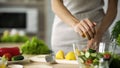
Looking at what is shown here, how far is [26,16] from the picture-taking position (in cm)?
510

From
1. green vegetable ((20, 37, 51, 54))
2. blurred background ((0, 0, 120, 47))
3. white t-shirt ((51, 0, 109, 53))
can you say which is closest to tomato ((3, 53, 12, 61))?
green vegetable ((20, 37, 51, 54))

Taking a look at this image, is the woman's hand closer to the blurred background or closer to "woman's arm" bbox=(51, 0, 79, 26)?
"woman's arm" bbox=(51, 0, 79, 26)

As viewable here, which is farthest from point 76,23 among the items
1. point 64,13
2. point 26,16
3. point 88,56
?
point 26,16

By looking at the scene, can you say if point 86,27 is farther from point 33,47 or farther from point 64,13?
point 33,47

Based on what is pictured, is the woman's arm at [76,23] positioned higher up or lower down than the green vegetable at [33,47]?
higher up

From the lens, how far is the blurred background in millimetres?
5055

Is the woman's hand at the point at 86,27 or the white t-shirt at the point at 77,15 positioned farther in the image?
A: the white t-shirt at the point at 77,15

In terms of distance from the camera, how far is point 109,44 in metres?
1.24

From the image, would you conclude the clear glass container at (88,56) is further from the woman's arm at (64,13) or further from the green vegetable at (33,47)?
the green vegetable at (33,47)

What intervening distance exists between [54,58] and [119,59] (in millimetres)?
375

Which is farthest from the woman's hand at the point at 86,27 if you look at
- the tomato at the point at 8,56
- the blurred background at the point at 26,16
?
the blurred background at the point at 26,16

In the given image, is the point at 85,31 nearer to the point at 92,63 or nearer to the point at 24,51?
the point at 92,63

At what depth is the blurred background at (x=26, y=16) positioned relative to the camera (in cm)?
505

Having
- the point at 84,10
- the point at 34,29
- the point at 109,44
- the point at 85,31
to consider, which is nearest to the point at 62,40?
the point at 84,10
